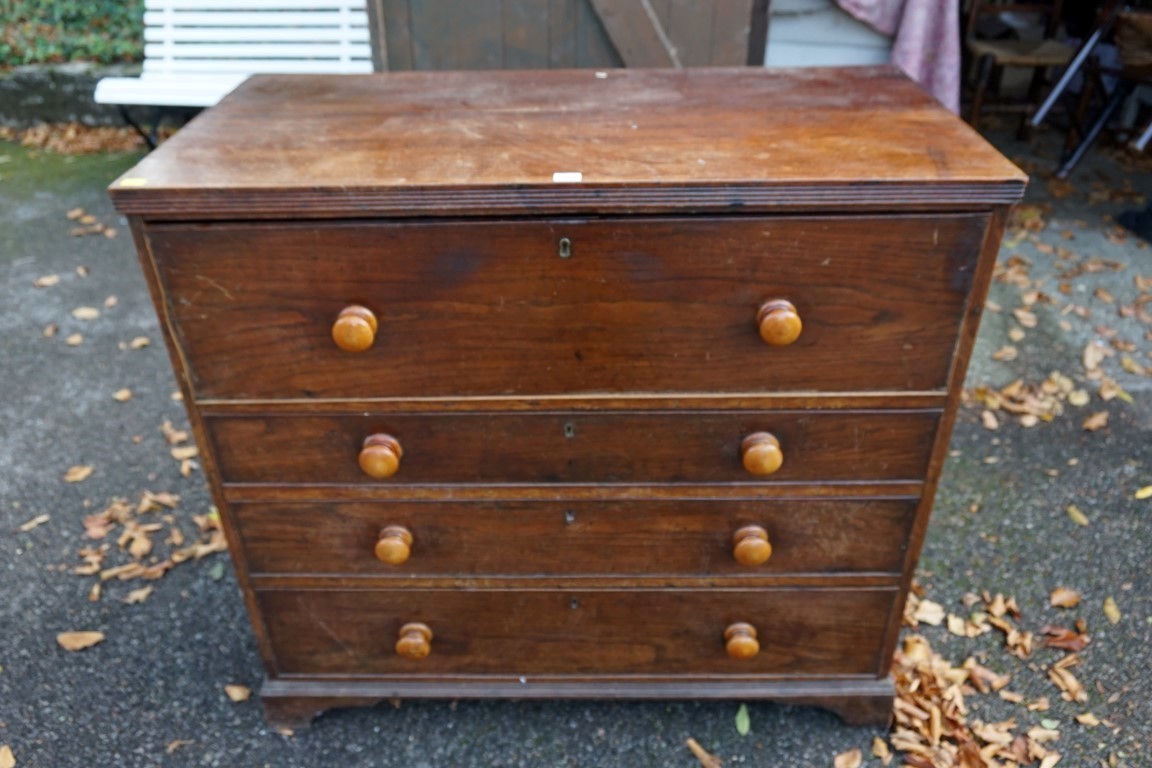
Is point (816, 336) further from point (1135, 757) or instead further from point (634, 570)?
point (1135, 757)

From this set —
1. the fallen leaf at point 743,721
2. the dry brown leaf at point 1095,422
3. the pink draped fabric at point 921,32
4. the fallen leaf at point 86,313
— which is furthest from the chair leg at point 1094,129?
the fallen leaf at point 86,313

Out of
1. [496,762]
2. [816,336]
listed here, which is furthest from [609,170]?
[496,762]

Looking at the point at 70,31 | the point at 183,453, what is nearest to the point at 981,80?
the point at 183,453

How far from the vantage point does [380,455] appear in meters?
1.56

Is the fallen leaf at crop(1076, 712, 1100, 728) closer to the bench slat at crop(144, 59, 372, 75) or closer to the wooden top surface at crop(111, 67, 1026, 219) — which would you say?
the wooden top surface at crop(111, 67, 1026, 219)

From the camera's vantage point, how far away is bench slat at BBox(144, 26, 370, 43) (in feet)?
13.5

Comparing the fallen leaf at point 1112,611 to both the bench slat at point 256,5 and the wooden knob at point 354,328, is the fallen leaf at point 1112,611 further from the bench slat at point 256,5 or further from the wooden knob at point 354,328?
the bench slat at point 256,5

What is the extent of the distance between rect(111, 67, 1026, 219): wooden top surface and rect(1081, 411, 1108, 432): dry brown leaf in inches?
69.4

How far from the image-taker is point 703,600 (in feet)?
6.02

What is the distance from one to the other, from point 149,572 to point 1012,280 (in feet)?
12.5

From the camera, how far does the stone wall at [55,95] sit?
548 cm

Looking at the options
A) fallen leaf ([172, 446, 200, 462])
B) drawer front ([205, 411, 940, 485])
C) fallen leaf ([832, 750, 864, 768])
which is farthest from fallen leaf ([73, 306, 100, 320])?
fallen leaf ([832, 750, 864, 768])

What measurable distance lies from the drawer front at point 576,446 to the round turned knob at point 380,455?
15 mm

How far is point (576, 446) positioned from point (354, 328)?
1.56 feet
